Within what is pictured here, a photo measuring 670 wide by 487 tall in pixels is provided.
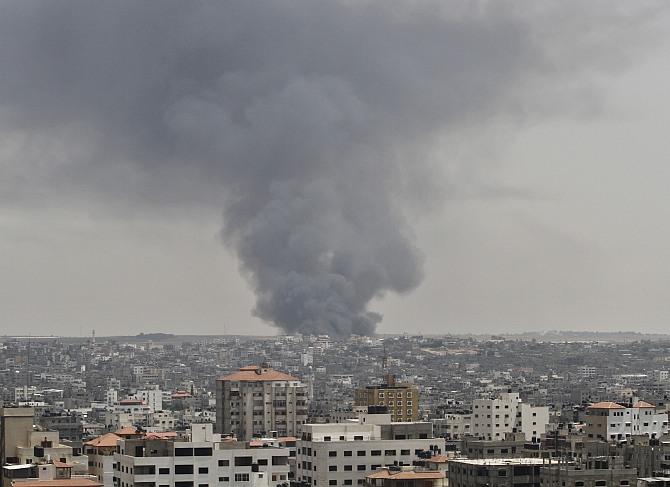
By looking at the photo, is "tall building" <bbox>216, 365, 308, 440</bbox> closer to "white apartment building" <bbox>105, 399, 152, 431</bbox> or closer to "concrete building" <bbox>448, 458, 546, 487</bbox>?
"white apartment building" <bbox>105, 399, 152, 431</bbox>

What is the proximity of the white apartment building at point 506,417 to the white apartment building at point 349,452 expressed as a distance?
1331 inches

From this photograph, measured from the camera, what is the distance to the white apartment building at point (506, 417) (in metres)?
97.3

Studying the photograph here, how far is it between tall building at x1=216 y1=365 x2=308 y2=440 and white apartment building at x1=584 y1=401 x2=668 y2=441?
2259cm

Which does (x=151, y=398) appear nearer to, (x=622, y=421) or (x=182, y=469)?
(x=622, y=421)

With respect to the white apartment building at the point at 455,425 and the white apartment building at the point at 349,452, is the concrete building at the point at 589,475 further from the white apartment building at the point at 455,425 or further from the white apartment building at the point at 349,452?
the white apartment building at the point at 455,425

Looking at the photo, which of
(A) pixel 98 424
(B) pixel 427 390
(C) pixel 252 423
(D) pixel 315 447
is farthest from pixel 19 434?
(B) pixel 427 390

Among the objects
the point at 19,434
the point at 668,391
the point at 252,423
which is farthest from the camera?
the point at 668,391

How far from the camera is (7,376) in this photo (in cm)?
19925

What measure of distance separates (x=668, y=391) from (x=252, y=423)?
58696 millimetres

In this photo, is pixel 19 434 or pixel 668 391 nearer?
pixel 19 434

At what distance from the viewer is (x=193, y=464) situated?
51.3m

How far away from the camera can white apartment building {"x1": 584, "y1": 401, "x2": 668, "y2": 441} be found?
75.5 meters

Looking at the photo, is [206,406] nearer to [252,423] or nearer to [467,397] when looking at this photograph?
[467,397]

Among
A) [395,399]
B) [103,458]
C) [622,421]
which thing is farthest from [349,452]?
[395,399]
